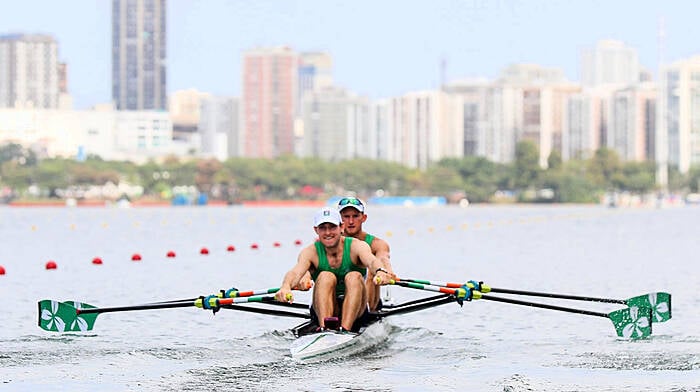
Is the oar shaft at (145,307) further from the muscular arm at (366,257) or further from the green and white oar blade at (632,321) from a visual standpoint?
the green and white oar blade at (632,321)

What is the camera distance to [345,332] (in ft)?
55.5

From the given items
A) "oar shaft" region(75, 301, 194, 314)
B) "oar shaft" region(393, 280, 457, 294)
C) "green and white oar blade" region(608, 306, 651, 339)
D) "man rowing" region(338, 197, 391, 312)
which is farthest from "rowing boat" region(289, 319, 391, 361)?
"green and white oar blade" region(608, 306, 651, 339)

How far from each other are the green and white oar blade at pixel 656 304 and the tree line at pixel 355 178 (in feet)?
464

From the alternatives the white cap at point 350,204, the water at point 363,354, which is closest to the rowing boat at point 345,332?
the water at point 363,354

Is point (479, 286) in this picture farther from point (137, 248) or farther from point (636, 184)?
point (636, 184)

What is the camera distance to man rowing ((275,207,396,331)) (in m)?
17.0

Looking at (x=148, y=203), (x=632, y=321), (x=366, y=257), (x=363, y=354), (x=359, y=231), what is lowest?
(x=148, y=203)

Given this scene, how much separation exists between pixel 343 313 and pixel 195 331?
3.79 m

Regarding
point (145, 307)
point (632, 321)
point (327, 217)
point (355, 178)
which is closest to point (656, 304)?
point (632, 321)

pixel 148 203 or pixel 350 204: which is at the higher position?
pixel 350 204

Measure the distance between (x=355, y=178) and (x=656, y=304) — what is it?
5874 inches

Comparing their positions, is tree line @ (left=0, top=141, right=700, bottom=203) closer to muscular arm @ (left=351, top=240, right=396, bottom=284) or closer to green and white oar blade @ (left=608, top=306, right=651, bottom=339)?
green and white oar blade @ (left=608, top=306, right=651, bottom=339)

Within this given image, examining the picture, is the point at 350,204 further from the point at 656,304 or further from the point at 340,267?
the point at 656,304

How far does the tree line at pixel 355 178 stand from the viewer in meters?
162
